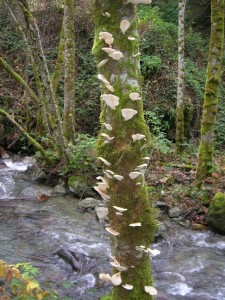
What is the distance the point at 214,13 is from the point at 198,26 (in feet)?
38.7

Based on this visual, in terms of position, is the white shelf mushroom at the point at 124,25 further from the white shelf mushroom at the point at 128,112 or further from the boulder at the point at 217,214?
the boulder at the point at 217,214

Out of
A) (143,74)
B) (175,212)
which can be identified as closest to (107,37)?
(175,212)

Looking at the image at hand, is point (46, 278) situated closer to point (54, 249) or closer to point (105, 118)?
point (54, 249)

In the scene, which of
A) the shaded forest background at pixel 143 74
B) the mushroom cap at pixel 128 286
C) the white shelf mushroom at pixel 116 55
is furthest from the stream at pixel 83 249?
the shaded forest background at pixel 143 74

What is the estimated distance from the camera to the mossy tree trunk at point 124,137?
7.44 ft

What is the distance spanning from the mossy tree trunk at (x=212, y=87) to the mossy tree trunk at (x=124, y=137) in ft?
17.8

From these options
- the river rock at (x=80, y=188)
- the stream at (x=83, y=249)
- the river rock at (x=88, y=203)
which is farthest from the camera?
the river rock at (x=80, y=188)

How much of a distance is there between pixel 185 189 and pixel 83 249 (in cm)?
298

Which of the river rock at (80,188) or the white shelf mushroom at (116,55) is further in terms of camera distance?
the river rock at (80,188)

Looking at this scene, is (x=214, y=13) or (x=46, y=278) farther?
(x=214, y=13)

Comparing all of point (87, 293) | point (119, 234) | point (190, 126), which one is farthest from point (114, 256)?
point (190, 126)

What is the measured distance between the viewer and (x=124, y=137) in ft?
7.70

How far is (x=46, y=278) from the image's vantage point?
15.9ft

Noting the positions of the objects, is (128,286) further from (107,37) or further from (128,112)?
(107,37)
